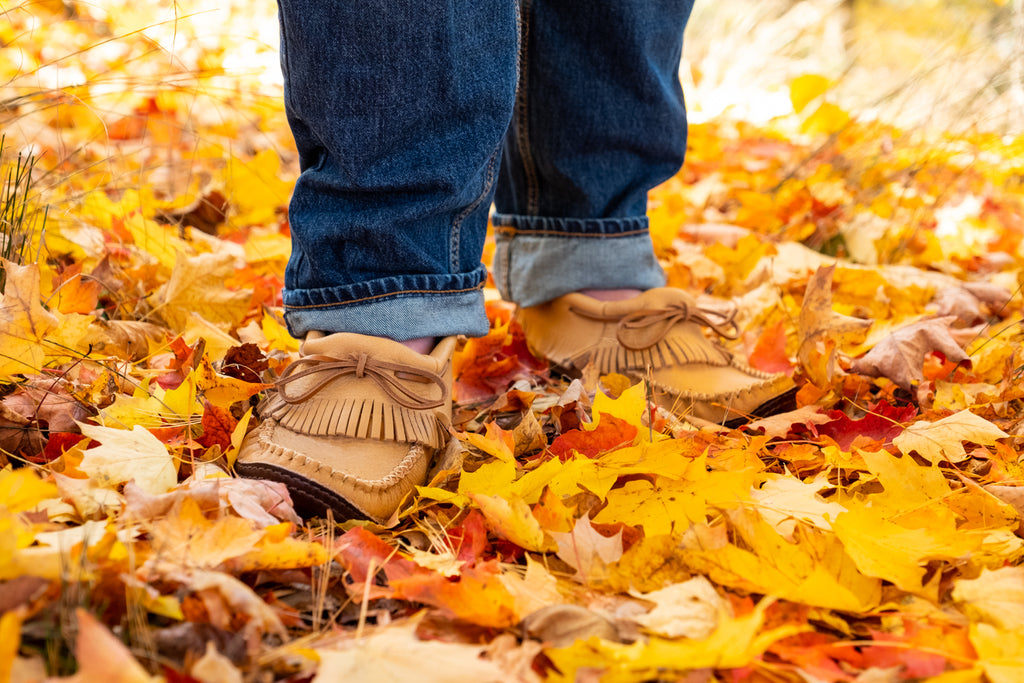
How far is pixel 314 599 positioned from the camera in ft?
2.16

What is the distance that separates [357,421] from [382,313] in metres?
0.14

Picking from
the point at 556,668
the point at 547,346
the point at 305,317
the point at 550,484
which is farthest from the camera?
the point at 547,346

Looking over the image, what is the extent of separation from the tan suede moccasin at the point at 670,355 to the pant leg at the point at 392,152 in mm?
269

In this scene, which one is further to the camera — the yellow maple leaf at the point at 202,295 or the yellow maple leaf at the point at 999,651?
the yellow maple leaf at the point at 202,295

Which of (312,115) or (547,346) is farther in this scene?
(547,346)

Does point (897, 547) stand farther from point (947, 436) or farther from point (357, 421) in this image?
point (357, 421)

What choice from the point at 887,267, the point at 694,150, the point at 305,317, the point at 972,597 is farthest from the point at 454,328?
the point at 694,150

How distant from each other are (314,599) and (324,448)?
0.23m

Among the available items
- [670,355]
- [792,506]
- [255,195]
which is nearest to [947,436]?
[792,506]

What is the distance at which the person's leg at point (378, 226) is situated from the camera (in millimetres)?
819

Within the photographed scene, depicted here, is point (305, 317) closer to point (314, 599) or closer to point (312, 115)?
point (312, 115)

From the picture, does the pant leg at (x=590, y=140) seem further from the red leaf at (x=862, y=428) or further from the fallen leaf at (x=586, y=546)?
the fallen leaf at (x=586, y=546)

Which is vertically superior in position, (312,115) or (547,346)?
(312,115)

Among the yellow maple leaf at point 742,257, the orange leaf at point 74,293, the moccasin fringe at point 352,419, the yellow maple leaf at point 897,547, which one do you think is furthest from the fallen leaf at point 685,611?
the yellow maple leaf at point 742,257
